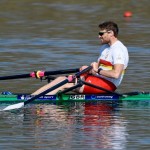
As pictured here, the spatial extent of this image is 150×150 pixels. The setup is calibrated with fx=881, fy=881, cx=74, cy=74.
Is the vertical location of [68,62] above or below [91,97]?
above

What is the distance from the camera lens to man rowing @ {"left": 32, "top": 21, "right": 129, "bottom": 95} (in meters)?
15.8

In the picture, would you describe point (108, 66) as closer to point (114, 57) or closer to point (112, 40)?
point (114, 57)

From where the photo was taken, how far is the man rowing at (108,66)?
51.7ft

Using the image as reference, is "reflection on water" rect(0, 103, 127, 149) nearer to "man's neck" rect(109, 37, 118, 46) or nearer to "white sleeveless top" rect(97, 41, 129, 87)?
"white sleeveless top" rect(97, 41, 129, 87)

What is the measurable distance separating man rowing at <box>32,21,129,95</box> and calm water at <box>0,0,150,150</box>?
1.49 feet

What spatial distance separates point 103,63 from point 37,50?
25.2ft

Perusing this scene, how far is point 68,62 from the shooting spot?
69.7ft

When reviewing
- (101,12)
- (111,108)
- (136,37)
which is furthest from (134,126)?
(101,12)

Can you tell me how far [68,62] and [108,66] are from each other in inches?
209

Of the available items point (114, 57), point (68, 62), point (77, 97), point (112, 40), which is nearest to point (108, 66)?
point (114, 57)

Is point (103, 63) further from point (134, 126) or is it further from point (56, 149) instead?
point (56, 149)

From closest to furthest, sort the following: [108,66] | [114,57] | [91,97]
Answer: [114,57] → [108,66] → [91,97]

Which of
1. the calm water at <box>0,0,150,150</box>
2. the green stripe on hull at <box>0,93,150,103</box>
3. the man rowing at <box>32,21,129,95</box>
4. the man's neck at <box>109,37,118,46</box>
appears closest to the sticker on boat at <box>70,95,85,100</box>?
the green stripe on hull at <box>0,93,150,103</box>

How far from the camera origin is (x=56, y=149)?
1212cm
